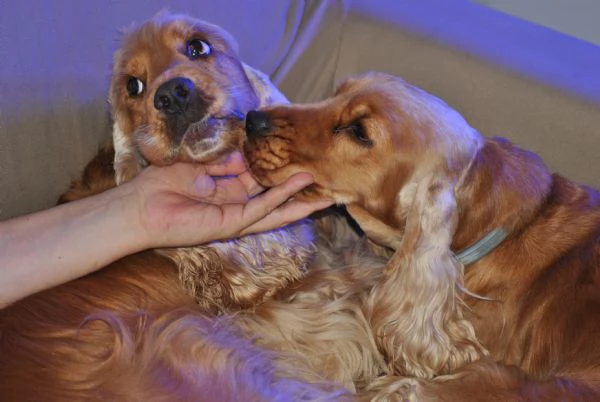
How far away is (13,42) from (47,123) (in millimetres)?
258

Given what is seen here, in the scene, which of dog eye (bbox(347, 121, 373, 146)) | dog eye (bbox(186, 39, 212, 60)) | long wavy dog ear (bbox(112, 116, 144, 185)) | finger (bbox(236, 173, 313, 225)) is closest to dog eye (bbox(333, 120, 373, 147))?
dog eye (bbox(347, 121, 373, 146))

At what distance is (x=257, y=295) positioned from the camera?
231 cm

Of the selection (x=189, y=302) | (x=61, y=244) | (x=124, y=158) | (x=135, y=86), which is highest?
(x=135, y=86)

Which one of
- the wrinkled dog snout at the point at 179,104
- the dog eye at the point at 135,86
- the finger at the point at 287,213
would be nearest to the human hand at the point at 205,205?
the finger at the point at 287,213

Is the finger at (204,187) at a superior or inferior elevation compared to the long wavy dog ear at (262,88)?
inferior

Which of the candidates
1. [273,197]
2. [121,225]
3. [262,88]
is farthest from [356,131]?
[121,225]

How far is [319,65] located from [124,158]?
0.88 m

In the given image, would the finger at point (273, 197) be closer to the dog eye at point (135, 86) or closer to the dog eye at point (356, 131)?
the dog eye at point (356, 131)

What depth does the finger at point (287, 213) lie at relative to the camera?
2.06 meters

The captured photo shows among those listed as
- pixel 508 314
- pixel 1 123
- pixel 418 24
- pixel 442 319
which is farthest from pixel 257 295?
pixel 418 24

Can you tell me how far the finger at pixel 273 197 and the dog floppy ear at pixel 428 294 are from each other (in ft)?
1.00

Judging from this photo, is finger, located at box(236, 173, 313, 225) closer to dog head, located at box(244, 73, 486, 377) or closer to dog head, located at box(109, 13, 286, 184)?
dog head, located at box(244, 73, 486, 377)

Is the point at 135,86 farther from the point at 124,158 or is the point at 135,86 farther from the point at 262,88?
the point at 262,88

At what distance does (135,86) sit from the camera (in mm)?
2215
